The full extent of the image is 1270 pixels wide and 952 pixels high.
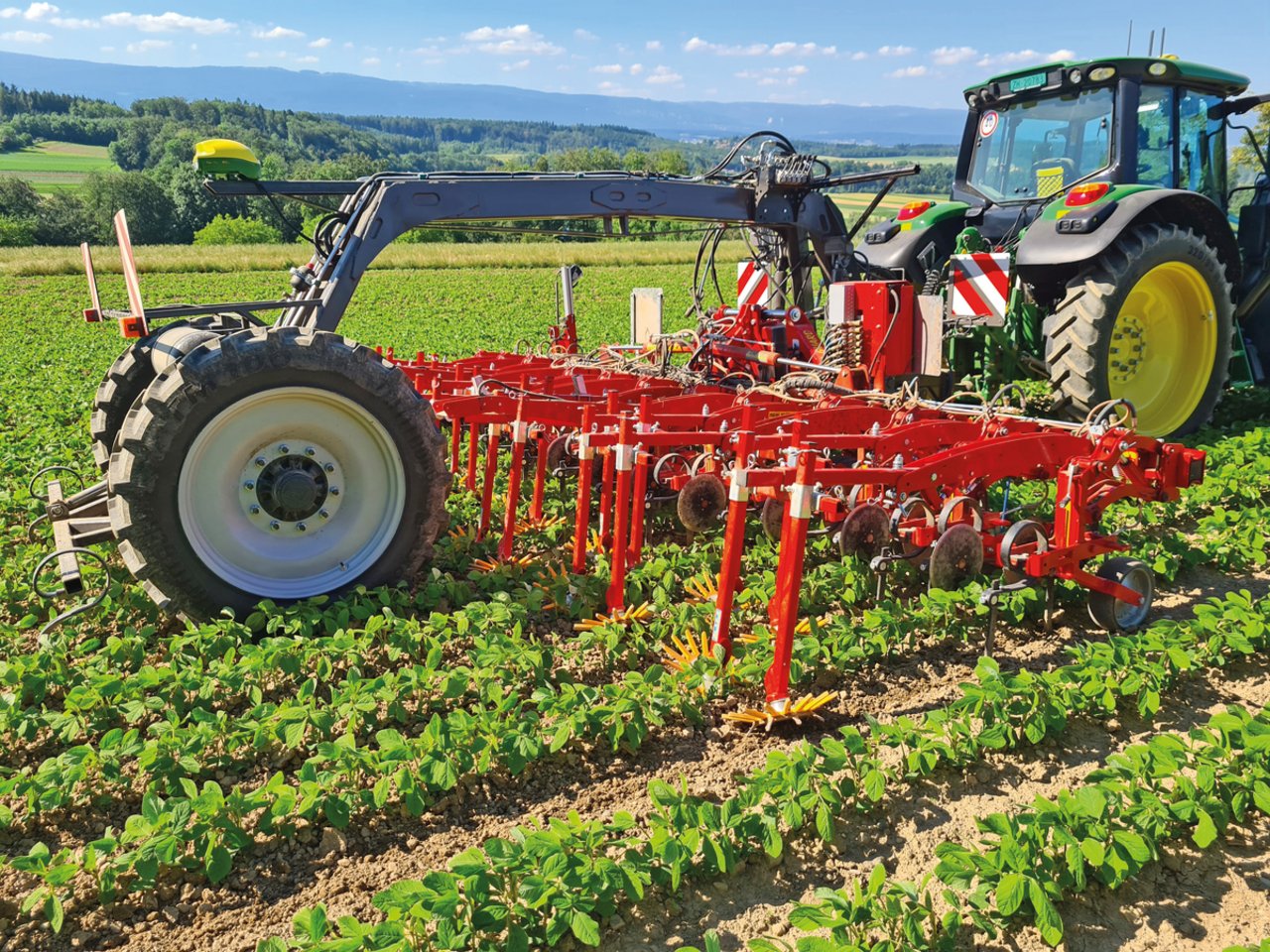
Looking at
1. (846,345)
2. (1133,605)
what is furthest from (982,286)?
(1133,605)

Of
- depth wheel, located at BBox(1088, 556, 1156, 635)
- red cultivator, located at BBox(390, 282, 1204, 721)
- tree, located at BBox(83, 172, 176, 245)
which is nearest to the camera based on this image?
red cultivator, located at BBox(390, 282, 1204, 721)

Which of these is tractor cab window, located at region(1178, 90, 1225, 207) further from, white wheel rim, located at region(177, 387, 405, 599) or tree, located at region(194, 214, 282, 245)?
tree, located at region(194, 214, 282, 245)

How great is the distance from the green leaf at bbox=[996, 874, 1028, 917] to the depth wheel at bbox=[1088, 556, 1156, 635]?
2.17m

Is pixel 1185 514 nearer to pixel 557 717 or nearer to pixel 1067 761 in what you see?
pixel 1067 761

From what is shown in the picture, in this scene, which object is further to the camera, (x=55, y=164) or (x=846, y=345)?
(x=55, y=164)

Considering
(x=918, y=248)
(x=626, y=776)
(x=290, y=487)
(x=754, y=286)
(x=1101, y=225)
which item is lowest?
(x=626, y=776)

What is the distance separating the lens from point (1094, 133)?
665 centimetres

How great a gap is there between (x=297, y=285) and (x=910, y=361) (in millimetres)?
3566

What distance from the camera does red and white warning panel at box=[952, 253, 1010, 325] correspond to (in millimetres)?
6223

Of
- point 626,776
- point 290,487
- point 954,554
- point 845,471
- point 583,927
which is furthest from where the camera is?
point 290,487

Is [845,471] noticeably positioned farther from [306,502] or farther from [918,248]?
[918,248]

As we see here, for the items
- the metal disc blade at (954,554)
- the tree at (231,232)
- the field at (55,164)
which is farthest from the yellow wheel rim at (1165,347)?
the field at (55,164)

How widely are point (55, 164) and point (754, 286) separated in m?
90.7

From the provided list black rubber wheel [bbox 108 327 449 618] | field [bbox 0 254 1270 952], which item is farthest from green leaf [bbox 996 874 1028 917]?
black rubber wheel [bbox 108 327 449 618]
